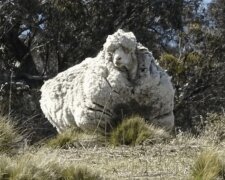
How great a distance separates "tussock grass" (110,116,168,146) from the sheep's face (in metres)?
0.84

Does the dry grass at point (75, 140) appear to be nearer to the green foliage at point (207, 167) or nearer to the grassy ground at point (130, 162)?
the grassy ground at point (130, 162)

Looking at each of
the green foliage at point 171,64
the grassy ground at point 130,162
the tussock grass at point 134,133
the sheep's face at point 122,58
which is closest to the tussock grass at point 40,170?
the grassy ground at point 130,162

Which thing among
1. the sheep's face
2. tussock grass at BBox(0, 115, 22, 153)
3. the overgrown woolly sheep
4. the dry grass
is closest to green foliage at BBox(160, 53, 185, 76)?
the overgrown woolly sheep

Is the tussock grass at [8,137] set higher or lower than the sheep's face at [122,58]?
lower

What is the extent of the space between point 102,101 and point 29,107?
379 inches

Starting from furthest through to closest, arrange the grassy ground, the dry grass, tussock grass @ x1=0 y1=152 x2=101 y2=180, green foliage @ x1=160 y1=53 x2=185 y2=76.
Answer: green foliage @ x1=160 y1=53 x2=185 y2=76 → the dry grass → the grassy ground → tussock grass @ x1=0 y1=152 x2=101 y2=180

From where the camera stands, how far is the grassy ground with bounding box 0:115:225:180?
16.8 feet

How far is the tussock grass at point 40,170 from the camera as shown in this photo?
16.4 ft

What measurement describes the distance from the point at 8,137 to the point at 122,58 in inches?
101

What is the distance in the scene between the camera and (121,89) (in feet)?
28.6

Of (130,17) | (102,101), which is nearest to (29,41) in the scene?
(130,17)

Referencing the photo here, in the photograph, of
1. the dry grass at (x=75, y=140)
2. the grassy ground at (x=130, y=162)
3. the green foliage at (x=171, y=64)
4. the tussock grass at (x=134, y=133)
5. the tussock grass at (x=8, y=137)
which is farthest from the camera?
the green foliage at (x=171, y=64)

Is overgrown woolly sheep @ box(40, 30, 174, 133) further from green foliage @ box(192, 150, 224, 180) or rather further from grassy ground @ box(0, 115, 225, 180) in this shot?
green foliage @ box(192, 150, 224, 180)

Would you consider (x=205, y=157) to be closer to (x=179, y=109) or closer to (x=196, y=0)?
(x=179, y=109)
